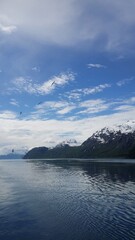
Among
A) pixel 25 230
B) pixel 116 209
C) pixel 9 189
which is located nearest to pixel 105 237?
pixel 25 230

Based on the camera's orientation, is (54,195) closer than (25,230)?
No

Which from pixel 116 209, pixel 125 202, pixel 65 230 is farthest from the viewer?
pixel 125 202

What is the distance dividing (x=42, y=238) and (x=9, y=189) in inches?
1914

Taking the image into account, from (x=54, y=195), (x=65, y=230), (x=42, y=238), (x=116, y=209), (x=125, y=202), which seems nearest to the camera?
(x=42, y=238)

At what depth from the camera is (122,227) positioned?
46.3m

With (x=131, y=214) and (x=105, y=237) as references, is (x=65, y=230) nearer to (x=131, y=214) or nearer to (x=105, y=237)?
(x=105, y=237)

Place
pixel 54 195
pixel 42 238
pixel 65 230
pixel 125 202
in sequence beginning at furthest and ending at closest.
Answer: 1. pixel 54 195
2. pixel 125 202
3. pixel 65 230
4. pixel 42 238

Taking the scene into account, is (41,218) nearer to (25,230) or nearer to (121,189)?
(25,230)

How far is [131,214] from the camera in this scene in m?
54.3

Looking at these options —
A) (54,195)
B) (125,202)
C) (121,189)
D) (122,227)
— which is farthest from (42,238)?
(121,189)

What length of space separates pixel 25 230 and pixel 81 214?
13.5 m

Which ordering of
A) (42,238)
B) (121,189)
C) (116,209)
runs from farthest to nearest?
1. (121,189)
2. (116,209)
3. (42,238)

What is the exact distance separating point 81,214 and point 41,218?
779 centimetres

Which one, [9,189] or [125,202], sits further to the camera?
[9,189]
